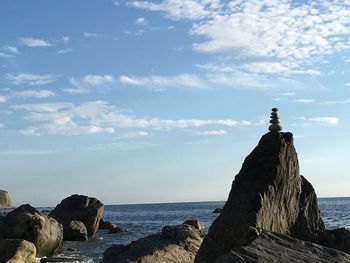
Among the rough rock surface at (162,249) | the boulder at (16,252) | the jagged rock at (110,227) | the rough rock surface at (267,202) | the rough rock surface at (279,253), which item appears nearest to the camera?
the rough rock surface at (279,253)

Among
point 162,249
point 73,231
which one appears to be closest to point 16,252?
point 162,249

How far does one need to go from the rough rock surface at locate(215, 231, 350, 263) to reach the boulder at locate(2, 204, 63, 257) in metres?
25.3

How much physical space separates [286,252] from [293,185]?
20.1 feet

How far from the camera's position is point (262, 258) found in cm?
875

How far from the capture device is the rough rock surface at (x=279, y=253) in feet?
28.1

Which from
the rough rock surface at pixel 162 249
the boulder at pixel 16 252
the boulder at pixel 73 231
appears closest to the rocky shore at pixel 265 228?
the rough rock surface at pixel 162 249

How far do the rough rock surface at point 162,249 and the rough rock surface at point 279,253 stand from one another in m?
9.40

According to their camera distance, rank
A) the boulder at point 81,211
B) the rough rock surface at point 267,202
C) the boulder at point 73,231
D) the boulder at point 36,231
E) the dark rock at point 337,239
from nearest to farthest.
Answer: the rough rock surface at point 267,202, the dark rock at point 337,239, the boulder at point 36,231, the boulder at point 73,231, the boulder at point 81,211

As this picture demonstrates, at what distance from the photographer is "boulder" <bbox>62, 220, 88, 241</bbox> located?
4362 cm

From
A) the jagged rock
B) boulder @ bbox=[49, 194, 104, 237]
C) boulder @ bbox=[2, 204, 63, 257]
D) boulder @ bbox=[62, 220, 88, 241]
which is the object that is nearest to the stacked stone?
boulder @ bbox=[2, 204, 63, 257]

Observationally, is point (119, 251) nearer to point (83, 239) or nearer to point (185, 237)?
point (185, 237)

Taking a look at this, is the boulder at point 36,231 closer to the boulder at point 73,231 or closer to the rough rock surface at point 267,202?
the boulder at point 73,231

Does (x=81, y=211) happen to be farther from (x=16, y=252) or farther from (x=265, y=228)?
(x=265, y=228)

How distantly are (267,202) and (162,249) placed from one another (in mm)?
7051
